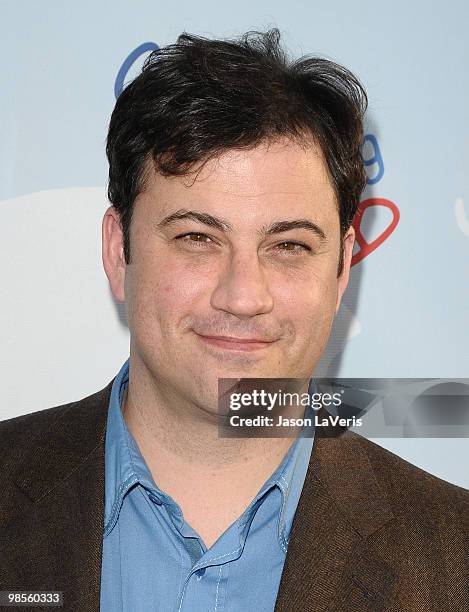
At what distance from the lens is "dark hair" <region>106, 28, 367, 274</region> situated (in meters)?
2.02

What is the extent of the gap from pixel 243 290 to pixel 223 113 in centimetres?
39

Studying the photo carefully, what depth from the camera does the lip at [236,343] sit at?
6.54 ft

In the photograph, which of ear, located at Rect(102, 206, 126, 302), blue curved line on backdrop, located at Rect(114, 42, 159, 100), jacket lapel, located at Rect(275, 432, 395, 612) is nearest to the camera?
jacket lapel, located at Rect(275, 432, 395, 612)

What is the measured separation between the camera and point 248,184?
Answer: 199 cm

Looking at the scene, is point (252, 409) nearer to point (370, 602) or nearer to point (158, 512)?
point (158, 512)

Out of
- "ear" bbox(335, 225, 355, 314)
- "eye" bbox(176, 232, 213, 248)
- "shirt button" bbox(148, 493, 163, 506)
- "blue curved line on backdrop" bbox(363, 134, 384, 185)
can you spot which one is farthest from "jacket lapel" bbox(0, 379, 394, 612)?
"blue curved line on backdrop" bbox(363, 134, 384, 185)

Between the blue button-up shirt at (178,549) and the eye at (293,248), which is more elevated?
the eye at (293,248)

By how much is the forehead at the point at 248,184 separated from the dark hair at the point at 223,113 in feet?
0.07

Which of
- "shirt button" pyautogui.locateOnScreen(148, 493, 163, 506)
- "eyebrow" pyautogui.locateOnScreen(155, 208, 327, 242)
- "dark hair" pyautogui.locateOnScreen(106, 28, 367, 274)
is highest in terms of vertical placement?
"dark hair" pyautogui.locateOnScreen(106, 28, 367, 274)

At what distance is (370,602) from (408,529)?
0.65 ft

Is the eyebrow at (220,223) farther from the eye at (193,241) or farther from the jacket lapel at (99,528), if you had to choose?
the jacket lapel at (99,528)

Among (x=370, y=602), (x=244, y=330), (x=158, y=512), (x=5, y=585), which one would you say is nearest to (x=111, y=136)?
(x=244, y=330)

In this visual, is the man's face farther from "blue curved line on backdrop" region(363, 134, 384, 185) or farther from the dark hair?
"blue curved line on backdrop" region(363, 134, 384, 185)

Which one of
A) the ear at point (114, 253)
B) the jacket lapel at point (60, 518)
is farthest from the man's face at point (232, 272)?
the jacket lapel at point (60, 518)
